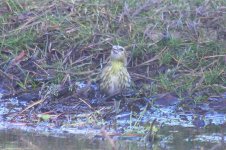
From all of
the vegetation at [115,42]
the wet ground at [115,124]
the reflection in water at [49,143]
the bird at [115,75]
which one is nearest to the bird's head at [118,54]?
the bird at [115,75]

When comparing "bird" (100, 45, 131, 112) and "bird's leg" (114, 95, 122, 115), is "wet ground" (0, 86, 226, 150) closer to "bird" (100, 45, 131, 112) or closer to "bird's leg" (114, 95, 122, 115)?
"bird's leg" (114, 95, 122, 115)

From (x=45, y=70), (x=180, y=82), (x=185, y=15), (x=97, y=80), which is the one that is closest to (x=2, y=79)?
(x=45, y=70)

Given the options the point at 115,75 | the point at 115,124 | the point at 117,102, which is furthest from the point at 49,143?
the point at 115,75

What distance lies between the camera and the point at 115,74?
9805mm

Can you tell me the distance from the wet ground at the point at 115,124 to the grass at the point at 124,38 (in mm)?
424

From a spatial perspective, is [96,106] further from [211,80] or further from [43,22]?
[43,22]

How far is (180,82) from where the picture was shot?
9.96m

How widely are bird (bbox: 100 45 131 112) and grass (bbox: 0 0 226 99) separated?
34 cm

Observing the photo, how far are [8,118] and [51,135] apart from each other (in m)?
0.94

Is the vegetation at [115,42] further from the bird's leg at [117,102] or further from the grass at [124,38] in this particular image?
the bird's leg at [117,102]

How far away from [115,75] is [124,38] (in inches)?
52.7

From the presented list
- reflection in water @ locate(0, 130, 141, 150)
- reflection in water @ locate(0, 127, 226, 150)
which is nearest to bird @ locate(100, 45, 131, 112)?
reflection in water @ locate(0, 127, 226, 150)

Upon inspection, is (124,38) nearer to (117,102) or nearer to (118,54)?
(118,54)

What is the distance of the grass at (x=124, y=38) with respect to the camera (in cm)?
1017
